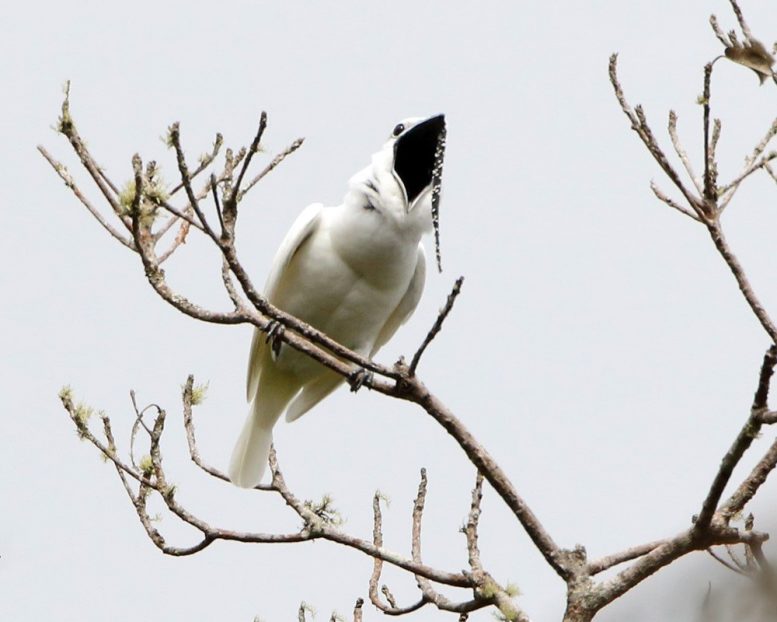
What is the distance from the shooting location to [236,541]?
128 inches

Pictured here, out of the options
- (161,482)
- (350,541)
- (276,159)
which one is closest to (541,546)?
(350,541)

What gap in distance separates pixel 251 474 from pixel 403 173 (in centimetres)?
156

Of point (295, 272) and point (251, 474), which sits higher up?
point (295, 272)

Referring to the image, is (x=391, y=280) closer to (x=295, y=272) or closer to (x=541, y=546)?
(x=295, y=272)

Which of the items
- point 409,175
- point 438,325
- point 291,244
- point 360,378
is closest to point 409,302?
point 291,244

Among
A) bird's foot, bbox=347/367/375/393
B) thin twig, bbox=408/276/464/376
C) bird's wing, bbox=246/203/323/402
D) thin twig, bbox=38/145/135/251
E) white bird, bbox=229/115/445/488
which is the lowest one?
thin twig, bbox=408/276/464/376

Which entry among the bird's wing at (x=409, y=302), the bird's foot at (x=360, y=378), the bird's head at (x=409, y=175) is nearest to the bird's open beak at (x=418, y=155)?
the bird's head at (x=409, y=175)

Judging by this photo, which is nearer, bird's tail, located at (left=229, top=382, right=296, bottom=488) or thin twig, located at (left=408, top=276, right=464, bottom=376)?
thin twig, located at (left=408, top=276, right=464, bottom=376)

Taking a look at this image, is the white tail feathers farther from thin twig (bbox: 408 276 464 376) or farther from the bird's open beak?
thin twig (bbox: 408 276 464 376)

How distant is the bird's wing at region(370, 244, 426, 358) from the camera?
5092 mm

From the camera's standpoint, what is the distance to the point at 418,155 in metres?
4.55

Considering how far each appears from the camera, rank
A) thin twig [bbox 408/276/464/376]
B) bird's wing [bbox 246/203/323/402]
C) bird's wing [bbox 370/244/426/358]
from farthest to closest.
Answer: bird's wing [bbox 370/244/426/358] → bird's wing [bbox 246/203/323/402] → thin twig [bbox 408/276/464/376]

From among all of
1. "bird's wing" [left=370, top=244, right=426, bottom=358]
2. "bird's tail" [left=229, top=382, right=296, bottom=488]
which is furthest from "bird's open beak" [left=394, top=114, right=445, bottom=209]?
"bird's tail" [left=229, top=382, right=296, bottom=488]

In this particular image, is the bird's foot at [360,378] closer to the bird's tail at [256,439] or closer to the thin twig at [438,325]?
the thin twig at [438,325]
